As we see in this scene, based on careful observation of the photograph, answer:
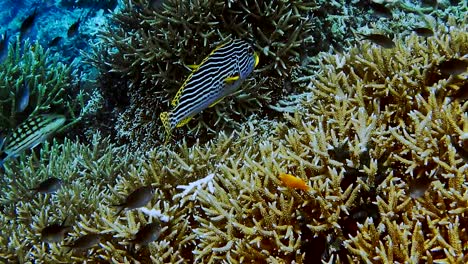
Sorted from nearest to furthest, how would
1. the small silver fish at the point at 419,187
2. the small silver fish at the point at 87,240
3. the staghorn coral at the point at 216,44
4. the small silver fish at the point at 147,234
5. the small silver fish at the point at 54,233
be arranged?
the small silver fish at the point at 419,187 < the small silver fish at the point at 147,234 < the small silver fish at the point at 87,240 < the small silver fish at the point at 54,233 < the staghorn coral at the point at 216,44

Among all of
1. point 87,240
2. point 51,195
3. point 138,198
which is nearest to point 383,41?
point 138,198

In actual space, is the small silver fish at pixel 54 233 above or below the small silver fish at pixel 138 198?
below

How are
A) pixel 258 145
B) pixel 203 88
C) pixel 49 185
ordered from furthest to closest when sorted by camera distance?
pixel 258 145
pixel 49 185
pixel 203 88

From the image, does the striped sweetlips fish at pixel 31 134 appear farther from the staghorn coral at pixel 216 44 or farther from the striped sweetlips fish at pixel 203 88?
the striped sweetlips fish at pixel 203 88

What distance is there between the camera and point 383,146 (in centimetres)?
294

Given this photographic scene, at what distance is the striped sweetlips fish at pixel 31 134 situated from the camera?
12.9 ft

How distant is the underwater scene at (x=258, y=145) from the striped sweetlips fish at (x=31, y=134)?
0.6 inches

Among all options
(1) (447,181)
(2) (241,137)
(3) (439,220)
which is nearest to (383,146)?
(1) (447,181)

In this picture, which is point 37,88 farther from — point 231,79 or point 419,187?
point 419,187

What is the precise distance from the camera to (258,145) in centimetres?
381

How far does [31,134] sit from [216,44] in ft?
6.90

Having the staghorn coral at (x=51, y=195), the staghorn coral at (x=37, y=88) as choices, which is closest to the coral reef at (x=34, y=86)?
the staghorn coral at (x=37, y=88)

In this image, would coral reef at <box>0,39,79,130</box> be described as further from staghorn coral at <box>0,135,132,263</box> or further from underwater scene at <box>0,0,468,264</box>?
staghorn coral at <box>0,135,132,263</box>

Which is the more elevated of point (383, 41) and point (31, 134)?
point (31, 134)
